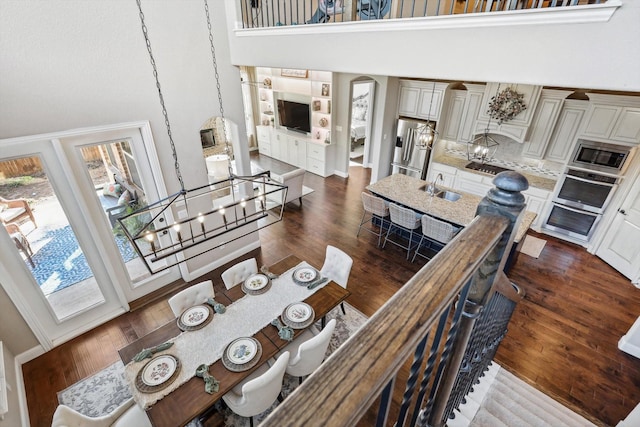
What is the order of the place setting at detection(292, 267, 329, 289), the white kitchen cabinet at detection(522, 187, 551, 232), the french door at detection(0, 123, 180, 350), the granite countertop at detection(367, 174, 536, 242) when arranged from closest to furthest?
the french door at detection(0, 123, 180, 350) < the place setting at detection(292, 267, 329, 289) < the granite countertop at detection(367, 174, 536, 242) < the white kitchen cabinet at detection(522, 187, 551, 232)

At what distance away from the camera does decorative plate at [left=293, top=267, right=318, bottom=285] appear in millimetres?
3387

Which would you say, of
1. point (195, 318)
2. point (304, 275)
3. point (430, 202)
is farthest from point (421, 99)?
point (195, 318)

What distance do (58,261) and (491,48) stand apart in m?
4.80

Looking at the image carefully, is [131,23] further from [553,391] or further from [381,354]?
[553,391]

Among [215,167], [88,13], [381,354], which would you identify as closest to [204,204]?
[88,13]

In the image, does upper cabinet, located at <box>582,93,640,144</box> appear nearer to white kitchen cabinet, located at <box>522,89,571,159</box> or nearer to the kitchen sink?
white kitchen cabinet, located at <box>522,89,571,159</box>

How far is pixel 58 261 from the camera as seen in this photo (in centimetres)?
345

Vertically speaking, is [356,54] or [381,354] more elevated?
[356,54]

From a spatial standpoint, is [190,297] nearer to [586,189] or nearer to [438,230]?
[438,230]

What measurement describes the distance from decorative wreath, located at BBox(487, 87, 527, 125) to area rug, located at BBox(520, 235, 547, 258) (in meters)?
2.21

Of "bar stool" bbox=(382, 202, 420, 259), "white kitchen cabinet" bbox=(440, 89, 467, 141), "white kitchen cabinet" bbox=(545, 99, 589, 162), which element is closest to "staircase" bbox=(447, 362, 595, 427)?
"bar stool" bbox=(382, 202, 420, 259)

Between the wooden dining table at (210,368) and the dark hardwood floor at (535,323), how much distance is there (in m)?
1.02

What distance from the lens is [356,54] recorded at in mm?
2795

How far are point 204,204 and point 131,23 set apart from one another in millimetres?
2139
